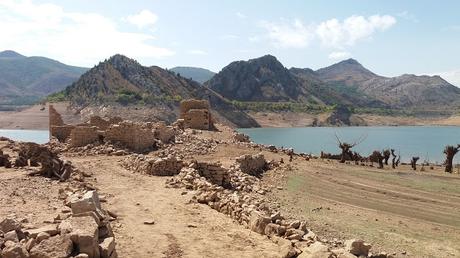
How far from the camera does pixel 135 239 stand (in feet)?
30.5

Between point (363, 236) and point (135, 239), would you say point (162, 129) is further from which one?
point (135, 239)

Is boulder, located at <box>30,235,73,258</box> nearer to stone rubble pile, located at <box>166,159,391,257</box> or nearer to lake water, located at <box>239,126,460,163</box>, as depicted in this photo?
stone rubble pile, located at <box>166,159,391,257</box>

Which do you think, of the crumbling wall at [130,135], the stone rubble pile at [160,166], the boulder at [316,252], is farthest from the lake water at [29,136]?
the boulder at [316,252]

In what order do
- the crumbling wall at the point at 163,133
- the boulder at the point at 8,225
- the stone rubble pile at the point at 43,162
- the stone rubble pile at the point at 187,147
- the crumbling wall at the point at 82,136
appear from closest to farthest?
the boulder at the point at 8,225 < the stone rubble pile at the point at 43,162 < the stone rubble pile at the point at 187,147 < the crumbling wall at the point at 82,136 < the crumbling wall at the point at 163,133

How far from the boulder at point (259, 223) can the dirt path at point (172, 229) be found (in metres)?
0.15

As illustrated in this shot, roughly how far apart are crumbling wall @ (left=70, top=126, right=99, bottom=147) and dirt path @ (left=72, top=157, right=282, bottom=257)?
9.24 meters

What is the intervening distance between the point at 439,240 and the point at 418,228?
1.18 metres

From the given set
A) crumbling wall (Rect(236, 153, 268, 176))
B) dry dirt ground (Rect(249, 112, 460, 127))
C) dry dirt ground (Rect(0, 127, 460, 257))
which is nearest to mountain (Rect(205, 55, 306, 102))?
dry dirt ground (Rect(249, 112, 460, 127))

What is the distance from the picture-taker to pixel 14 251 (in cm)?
676

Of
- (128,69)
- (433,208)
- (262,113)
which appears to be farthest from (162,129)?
(262,113)

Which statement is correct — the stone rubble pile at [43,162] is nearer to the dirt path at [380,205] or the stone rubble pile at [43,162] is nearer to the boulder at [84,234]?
the dirt path at [380,205]

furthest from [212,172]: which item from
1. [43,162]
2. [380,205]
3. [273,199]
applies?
[380,205]

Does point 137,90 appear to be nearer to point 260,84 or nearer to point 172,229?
point 260,84

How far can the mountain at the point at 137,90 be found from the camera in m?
88.6
